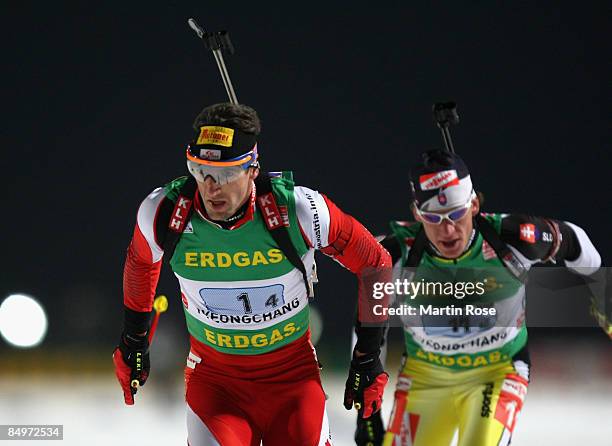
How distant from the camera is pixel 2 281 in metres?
7.61

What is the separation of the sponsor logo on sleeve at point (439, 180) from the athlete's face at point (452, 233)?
6.0 inches

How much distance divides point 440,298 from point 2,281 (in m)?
3.66

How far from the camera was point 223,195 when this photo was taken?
13.6ft

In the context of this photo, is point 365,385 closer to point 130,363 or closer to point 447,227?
point 447,227

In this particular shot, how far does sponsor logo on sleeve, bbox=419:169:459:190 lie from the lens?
15.9ft

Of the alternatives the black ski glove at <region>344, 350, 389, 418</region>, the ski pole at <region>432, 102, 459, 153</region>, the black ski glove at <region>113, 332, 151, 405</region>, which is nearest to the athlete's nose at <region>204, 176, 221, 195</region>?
the black ski glove at <region>113, 332, 151, 405</region>

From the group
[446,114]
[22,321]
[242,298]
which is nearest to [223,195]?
[242,298]

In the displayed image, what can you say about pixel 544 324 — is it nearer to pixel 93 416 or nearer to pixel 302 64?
pixel 302 64

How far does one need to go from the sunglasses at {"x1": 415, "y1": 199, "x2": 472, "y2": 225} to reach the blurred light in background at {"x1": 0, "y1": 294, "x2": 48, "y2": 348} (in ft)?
11.5

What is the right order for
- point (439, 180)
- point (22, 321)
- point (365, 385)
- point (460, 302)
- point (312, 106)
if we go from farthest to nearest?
point (22, 321), point (312, 106), point (460, 302), point (439, 180), point (365, 385)

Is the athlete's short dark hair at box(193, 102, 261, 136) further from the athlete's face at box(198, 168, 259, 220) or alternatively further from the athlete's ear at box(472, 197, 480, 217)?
the athlete's ear at box(472, 197, 480, 217)

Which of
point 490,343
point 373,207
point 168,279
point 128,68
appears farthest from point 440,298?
point 128,68

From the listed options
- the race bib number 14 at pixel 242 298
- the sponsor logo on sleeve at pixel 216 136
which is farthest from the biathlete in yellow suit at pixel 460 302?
the sponsor logo on sleeve at pixel 216 136

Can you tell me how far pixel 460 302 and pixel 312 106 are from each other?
2666mm
